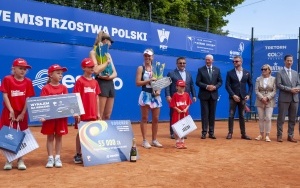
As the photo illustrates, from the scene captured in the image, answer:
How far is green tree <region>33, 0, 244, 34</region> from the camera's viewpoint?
1852 centimetres

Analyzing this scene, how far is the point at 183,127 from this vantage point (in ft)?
23.8

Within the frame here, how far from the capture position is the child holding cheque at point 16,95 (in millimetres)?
5148

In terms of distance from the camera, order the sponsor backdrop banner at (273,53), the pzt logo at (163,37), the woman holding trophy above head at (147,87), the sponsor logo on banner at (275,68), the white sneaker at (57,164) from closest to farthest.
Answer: the white sneaker at (57,164), the woman holding trophy above head at (147,87), the pzt logo at (163,37), the sponsor backdrop banner at (273,53), the sponsor logo on banner at (275,68)

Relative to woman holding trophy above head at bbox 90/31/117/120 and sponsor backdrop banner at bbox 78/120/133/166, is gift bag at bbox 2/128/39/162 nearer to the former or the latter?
sponsor backdrop banner at bbox 78/120/133/166

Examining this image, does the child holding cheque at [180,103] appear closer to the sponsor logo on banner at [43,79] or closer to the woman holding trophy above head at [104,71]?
the woman holding trophy above head at [104,71]

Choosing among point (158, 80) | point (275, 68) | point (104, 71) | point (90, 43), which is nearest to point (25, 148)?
point (104, 71)

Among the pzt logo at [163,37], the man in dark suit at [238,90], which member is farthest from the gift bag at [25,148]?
the pzt logo at [163,37]

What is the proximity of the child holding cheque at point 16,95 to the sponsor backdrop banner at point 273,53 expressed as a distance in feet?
40.1

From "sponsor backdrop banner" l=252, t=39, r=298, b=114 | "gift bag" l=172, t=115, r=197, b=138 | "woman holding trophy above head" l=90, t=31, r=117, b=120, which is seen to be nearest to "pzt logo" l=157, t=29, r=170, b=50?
"sponsor backdrop banner" l=252, t=39, r=298, b=114

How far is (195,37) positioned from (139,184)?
1102 centimetres

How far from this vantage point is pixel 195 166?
5504 millimetres

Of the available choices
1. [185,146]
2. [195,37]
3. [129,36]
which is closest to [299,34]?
[195,37]

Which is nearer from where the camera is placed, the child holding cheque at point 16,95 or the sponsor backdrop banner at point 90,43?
the child holding cheque at point 16,95

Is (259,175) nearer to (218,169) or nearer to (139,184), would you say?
(218,169)
